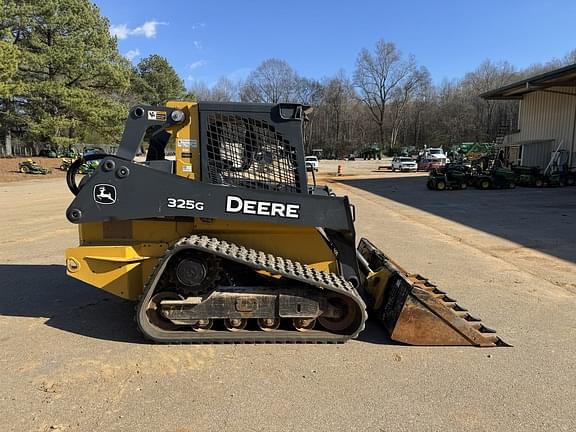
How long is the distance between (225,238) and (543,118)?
32.4 m

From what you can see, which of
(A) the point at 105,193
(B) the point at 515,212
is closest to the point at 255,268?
(A) the point at 105,193

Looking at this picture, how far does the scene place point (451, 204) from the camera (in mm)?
17625

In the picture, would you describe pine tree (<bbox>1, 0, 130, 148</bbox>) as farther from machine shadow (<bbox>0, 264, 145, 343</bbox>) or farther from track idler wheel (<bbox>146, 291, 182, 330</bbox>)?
track idler wheel (<bbox>146, 291, 182, 330</bbox>)

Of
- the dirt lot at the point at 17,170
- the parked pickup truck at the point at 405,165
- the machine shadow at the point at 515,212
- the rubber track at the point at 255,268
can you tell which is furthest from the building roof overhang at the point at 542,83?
the dirt lot at the point at 17,170

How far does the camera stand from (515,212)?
1477cm

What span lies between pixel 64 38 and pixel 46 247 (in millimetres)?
32937

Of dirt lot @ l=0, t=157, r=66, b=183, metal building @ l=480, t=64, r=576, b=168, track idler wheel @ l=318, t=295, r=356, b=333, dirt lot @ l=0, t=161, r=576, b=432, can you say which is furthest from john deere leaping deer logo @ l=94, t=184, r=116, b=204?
dirt lot @ l=0, t=157, r=66, b=183

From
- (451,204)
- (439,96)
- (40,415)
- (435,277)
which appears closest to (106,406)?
(40,415)

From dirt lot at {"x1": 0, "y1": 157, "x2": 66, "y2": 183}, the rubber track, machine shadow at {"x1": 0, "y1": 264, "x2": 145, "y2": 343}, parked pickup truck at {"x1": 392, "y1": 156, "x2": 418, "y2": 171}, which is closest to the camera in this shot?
the rubber track

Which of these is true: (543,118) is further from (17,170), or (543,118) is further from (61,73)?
(17,170)

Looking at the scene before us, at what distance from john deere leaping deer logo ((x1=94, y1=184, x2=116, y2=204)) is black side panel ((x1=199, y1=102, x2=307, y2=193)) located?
32.3 inches

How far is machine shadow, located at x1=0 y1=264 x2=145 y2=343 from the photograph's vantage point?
472 centimetres

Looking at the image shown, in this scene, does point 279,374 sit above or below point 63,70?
below

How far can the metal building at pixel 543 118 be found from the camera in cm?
2745
